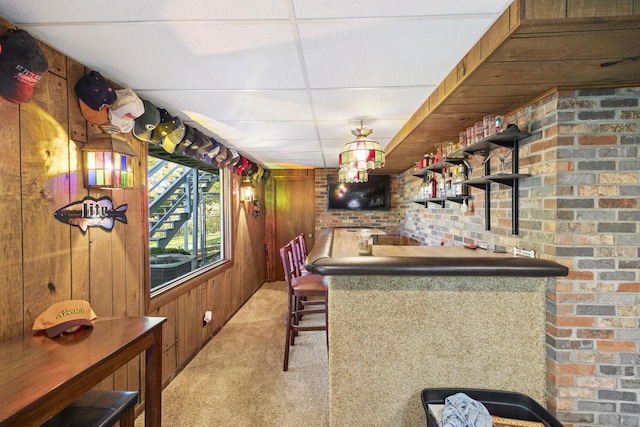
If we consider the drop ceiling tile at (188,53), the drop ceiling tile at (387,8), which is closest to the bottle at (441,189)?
the drop ceiling tile at (188,53)

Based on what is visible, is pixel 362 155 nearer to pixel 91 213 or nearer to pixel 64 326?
pixel 91 213

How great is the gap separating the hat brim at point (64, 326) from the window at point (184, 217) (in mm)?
2475

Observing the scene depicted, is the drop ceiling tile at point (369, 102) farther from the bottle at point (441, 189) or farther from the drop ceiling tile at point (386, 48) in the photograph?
the bottle at point (441, 189)

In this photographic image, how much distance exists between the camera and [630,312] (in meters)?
1.60

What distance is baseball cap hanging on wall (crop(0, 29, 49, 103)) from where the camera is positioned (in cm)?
120

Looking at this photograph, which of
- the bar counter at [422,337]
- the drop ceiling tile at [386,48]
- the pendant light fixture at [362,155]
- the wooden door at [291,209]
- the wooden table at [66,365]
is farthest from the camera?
the wooden door at [291,209]

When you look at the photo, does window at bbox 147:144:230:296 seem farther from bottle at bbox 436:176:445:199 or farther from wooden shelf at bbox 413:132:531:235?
wooden shelf at bbox 413:132:531:235

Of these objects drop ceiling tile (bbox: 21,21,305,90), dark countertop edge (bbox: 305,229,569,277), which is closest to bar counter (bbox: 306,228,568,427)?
dark countertop edge (bbox: 305,229,569,277)

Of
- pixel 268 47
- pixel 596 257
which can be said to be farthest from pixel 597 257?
pixel 268 47

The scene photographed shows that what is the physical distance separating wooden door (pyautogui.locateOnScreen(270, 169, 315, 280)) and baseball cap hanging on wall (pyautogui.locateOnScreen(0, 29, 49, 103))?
455 cm

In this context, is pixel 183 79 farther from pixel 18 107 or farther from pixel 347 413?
pixel 347 413

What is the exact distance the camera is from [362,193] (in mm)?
5586

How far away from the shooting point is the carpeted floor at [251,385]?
209 centimetres

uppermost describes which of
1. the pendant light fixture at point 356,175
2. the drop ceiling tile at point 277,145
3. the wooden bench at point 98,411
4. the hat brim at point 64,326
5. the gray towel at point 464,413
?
the drop ceiling tile at point 277,145
